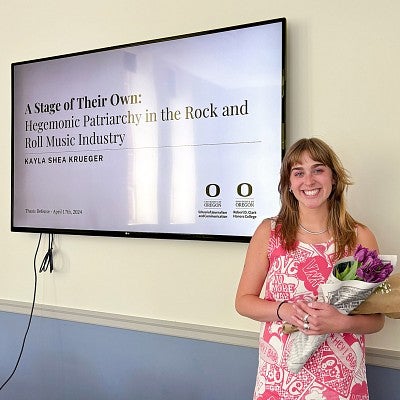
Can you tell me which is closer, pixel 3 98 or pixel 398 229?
pixel 398 229

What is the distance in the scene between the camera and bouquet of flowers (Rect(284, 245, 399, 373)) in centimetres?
162

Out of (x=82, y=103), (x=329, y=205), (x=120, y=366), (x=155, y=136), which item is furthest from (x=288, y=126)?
(x=120, y=366)

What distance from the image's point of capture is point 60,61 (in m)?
2.85

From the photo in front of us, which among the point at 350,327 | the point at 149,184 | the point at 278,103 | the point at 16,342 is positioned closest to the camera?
the point at 350,327

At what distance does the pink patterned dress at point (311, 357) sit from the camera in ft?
5.99

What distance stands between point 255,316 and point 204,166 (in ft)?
2.51

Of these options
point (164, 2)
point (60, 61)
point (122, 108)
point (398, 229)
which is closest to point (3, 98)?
point (60, 61)

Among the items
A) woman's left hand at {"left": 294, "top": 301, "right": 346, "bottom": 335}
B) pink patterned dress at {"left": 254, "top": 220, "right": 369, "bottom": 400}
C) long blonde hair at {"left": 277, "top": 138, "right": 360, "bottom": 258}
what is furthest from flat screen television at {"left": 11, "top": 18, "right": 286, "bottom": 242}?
woman's left hand at {"left": 294, "top": 301, "right": 346, "bottom": 335}

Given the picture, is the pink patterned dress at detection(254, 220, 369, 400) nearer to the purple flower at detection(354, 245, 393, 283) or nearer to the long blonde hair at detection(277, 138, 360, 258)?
the long blonde hair at detection(277, 138, 360, 258)

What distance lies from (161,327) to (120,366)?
1.05 ft

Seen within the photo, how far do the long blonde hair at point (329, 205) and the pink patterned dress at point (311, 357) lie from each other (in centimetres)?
3

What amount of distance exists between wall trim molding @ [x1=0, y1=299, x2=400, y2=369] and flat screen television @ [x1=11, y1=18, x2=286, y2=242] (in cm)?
39

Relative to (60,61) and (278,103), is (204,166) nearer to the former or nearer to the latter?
(278,103)

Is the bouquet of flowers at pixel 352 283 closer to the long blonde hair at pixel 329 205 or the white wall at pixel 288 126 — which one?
the long blonde hair at pixel 329 205
